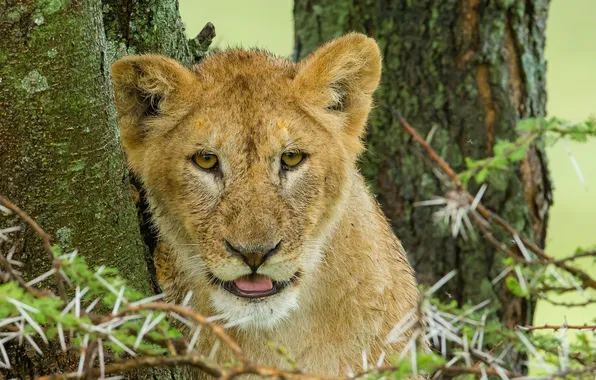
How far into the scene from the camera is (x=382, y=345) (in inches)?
189

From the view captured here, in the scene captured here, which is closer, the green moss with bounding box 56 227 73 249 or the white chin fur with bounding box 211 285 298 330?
the green moss with bounding box 56 227 73 249

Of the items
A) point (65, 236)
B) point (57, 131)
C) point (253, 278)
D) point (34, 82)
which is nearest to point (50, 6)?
point (34, 82)

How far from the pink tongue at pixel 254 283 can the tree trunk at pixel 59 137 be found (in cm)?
55

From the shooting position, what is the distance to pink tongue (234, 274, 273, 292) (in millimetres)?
4359

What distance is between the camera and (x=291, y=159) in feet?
14.8

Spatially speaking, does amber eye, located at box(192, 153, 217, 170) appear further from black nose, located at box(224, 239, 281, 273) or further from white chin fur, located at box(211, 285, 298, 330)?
white chin fur, located at box(211, 285, 298, 330)

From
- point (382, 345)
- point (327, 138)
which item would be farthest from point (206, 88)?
point (382, 345)

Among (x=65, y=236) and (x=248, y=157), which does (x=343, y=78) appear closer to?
(x=248, y=157)

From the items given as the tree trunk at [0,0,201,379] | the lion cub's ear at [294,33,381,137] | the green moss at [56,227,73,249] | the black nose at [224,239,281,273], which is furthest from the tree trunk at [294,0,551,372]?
the green moss at [56,227,73,249]

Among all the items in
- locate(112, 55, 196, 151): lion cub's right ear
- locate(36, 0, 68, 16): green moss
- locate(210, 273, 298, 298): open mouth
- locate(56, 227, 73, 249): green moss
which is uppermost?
locate(36, 0, 68, 16): green moss

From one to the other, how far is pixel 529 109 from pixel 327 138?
8.05 feet

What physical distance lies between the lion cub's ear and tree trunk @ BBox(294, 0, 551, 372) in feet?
5.63

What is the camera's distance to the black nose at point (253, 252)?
412cm

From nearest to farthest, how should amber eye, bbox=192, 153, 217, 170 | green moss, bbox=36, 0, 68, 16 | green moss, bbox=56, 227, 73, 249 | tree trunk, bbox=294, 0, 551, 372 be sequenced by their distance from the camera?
green moss, bbox=36, 0, 68, 16 → green moss, bbox=56, 227, 73, 249 → amber eye, bbox=192, 153, 217, 170 → tree trunk, bbox=294, 0, 551, 372
